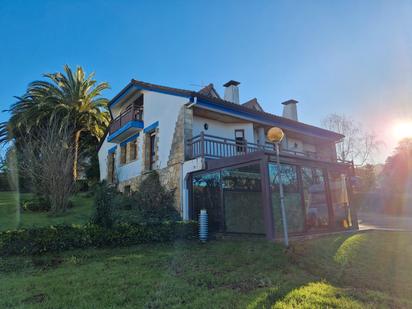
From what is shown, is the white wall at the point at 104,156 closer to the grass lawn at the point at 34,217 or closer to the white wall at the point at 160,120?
the white wall at the point at 160,120

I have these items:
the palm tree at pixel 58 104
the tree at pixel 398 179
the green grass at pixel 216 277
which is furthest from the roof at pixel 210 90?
the tree at pixel 398 179

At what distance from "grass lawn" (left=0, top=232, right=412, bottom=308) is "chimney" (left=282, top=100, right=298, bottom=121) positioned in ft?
42.5

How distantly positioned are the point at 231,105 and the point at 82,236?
8.50 m

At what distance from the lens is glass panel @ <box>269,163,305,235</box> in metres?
8.52

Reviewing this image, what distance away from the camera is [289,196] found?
9281mm

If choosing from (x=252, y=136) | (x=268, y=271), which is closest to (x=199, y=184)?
(x=252, y=136)

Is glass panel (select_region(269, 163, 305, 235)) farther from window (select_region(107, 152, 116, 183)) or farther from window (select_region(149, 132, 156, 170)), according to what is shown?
window (select_region(107, 152, 116, 183))

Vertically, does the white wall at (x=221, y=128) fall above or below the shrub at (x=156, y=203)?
above

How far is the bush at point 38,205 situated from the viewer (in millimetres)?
12125

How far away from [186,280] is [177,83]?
1200 cm

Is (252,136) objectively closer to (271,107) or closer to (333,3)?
(271,107)

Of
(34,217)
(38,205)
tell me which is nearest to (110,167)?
(38,205)

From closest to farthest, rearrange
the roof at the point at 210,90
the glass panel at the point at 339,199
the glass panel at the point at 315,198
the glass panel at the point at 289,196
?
the glass panel at the point at 289,196
the glass panel at the point at 315,198
the glass panel at the point at 339,199
the roof at the point at 210,90

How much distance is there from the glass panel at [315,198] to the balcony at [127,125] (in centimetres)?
942
